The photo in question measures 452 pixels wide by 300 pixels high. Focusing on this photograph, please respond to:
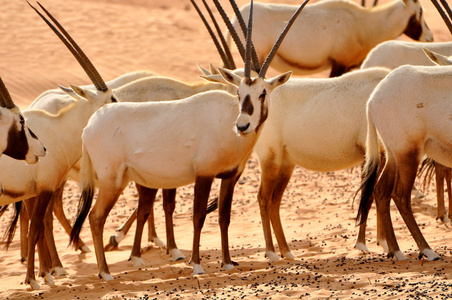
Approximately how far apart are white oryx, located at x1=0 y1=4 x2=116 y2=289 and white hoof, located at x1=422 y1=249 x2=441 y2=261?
3507 mm

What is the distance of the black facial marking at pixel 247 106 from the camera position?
699 centimetres

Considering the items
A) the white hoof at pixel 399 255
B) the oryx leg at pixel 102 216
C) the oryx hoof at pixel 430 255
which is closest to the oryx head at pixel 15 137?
the oryx leg at pixel 102 216

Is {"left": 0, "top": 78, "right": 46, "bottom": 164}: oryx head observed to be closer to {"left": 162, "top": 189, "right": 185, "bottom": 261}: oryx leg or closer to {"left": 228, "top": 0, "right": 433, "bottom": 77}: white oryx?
{"left": 162, "top": 189, "right": 185, "bottom": 261}: oryx leg

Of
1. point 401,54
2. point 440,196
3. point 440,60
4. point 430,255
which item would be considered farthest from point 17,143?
point 401,54

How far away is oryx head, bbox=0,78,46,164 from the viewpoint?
22.7 feet

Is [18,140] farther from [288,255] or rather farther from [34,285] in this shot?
[288,255]

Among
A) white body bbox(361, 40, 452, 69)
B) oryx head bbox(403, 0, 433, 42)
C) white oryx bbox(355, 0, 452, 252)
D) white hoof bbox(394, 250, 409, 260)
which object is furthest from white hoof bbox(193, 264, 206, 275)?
oryx head bbox(403, 0, 433, 42)

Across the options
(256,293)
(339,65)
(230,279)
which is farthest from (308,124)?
(339,65)

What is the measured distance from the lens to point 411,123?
6863 millimetres

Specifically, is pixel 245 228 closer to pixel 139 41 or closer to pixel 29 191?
pixel 29 191

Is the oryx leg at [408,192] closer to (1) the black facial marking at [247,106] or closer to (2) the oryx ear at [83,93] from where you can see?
(1) the black facial marking at [247,106]

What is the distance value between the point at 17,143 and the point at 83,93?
1.51 m

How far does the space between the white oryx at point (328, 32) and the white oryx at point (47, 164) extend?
490 cm

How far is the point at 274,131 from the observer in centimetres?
809
